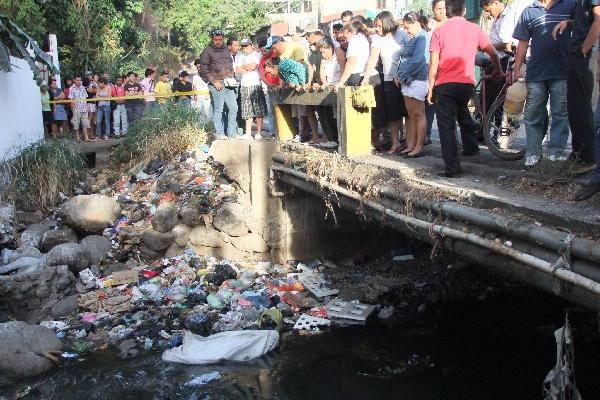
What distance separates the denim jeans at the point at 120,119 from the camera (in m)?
13.1

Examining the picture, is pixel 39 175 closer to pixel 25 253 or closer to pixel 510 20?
pixel 25 253

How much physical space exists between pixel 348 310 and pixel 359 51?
2.95 metres

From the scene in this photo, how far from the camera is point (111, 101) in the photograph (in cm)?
1324

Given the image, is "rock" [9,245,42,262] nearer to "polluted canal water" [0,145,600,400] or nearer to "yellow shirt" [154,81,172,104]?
"polluted canal water" [0,145,600,400]

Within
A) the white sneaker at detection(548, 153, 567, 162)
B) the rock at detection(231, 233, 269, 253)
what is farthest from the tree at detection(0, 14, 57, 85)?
the white sneaker at detection(548, 153, 567, 162)

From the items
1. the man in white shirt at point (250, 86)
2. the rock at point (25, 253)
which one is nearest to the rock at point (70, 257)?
the rock at point (25, 253)

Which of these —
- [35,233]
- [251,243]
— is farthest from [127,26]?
[251,243]

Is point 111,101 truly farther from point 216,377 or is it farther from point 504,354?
point 504,354

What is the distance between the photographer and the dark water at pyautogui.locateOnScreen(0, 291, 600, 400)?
18.1 ft

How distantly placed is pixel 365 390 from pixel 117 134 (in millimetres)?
9352

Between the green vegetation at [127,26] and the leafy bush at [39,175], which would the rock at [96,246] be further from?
the green vegetation at [127,26]

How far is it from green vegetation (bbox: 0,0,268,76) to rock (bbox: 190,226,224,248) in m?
8.11

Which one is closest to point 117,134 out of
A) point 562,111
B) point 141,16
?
point 562,111

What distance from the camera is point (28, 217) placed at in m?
9.27
